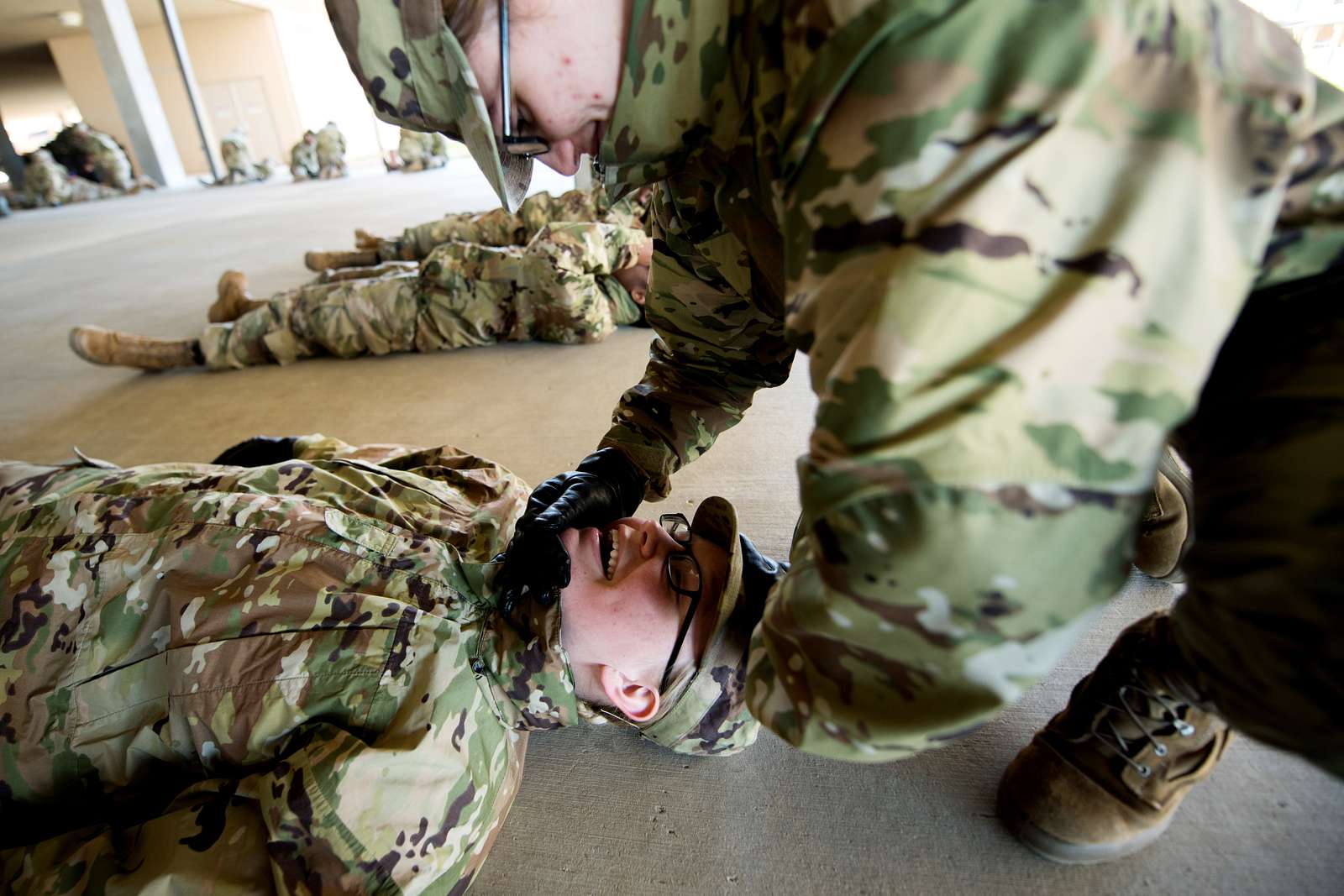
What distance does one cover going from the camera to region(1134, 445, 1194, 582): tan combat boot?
4.96ft

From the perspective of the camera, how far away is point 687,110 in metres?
0.85

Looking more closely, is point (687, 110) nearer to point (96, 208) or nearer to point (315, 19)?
point (96, 208)

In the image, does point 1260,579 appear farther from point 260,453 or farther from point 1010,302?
point 260,453

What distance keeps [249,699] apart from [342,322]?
253 centimetres

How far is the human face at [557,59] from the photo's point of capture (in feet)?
2.58

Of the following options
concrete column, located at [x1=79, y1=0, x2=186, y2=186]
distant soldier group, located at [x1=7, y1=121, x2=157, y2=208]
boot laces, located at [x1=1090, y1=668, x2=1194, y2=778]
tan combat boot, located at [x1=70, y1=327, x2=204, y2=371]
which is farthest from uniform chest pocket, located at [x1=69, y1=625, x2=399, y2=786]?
concrete column, located at [x1=79, y1=0, x2=186, y2=186]

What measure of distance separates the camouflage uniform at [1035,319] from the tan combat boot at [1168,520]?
2.95 ft

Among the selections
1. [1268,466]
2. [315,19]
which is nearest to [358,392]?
[1268,466]

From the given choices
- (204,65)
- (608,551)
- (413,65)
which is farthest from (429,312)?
(204,65)

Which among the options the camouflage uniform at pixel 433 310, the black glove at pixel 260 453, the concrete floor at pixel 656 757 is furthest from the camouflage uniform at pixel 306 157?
the black glove at pixel 260 453

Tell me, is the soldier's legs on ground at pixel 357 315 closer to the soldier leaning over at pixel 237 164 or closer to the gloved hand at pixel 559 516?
the gloved hand at pixel 559 516

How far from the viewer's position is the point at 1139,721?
1.17m

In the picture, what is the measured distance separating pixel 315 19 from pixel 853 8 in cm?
2767

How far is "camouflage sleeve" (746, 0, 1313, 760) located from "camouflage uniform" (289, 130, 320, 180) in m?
16.4
